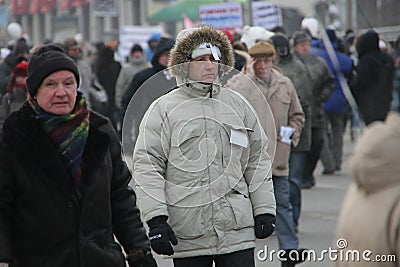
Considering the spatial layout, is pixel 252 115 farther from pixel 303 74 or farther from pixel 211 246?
pixel 303 74

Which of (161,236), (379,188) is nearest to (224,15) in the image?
(161,236)

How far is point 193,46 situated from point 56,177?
3.34 ft

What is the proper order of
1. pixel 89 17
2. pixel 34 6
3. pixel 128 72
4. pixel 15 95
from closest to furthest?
1. pixel 15 95
2. pixel 128 72
3. pixel 89 17
4. pixel 34 6

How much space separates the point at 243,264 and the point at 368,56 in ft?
25.1

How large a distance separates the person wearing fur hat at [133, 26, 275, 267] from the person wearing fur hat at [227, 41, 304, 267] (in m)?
3.00

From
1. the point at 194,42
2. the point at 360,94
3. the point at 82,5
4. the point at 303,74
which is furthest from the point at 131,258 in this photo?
the point at 82,5

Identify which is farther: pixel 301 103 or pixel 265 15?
pixel 265 15

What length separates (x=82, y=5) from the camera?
7756 cm

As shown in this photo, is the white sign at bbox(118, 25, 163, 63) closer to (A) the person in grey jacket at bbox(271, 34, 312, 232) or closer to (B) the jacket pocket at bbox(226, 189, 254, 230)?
(A) the person in grey jacket at bbox(271, 34, 312, 232)

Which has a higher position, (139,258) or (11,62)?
(11,62)

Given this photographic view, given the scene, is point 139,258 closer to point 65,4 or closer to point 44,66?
point 44,66

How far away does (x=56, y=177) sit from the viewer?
4.71m

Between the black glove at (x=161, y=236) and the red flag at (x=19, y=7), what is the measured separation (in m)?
77.1

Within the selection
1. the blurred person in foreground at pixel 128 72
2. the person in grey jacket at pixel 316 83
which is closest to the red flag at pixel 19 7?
the blurred person in foreground at pixel 128 72
